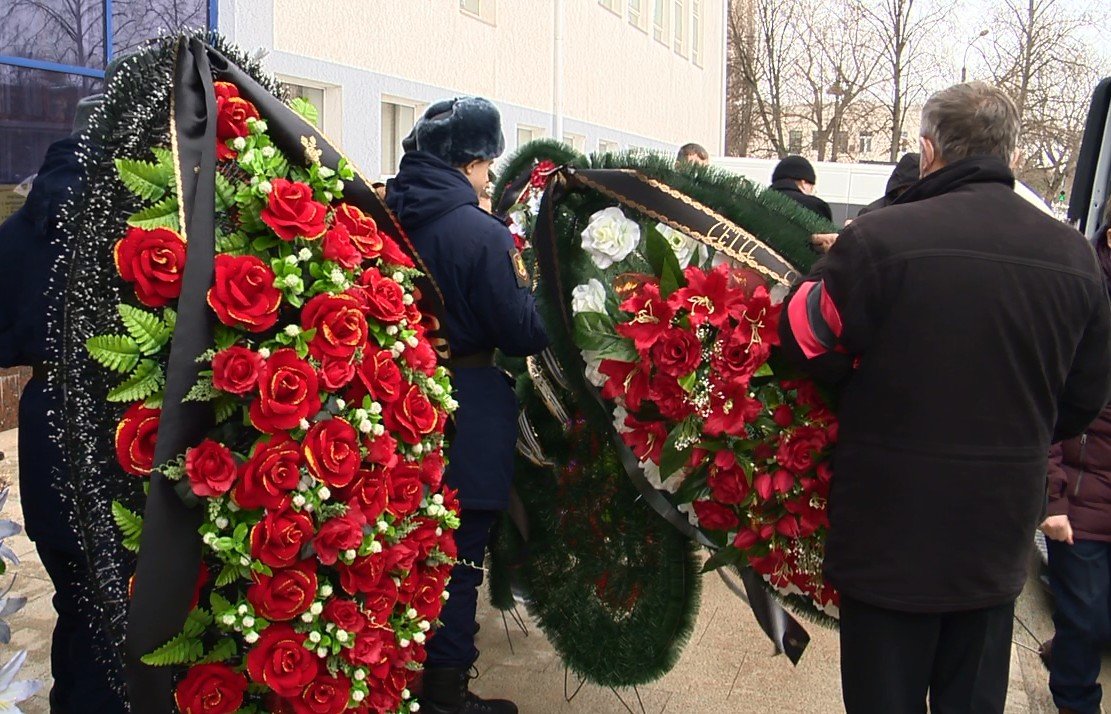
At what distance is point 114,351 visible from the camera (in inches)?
82.6

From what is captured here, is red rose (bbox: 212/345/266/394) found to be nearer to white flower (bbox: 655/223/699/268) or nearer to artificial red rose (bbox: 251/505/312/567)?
artificial red rose (bbox: 251/505/312/567)

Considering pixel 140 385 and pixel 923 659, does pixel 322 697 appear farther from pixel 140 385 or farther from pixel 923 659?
pixel 923 659

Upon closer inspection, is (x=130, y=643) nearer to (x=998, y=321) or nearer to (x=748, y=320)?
(x=748, y=320)

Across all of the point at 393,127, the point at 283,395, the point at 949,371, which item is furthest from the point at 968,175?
the point at 393,127

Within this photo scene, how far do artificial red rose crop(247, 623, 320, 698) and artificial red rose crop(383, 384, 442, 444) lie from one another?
49 centimetres

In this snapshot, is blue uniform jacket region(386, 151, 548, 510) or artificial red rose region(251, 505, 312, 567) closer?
artificial red rose region(251, 505, 312, 567)

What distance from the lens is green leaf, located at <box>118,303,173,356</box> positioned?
6.89 ft

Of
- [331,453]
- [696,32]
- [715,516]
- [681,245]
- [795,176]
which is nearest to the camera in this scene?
[331,453]

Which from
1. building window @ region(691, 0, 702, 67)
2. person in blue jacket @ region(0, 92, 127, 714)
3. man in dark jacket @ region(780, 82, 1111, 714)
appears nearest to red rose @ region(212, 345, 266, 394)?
person in blue jacket @ region(0, 92, 127, 714)

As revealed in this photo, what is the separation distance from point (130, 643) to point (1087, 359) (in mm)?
2189

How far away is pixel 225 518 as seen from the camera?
6.93 feet

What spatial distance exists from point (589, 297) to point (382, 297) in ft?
2.56

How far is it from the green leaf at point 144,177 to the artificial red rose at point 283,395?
0.42 m

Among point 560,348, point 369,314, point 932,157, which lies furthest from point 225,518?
point 932,157
